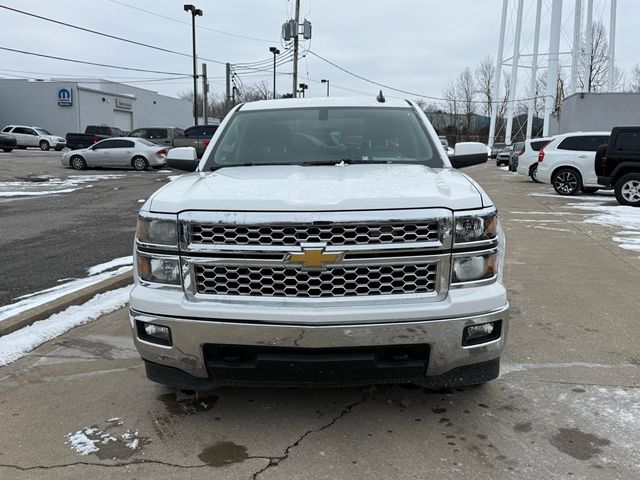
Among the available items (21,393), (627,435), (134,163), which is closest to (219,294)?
(21,393)

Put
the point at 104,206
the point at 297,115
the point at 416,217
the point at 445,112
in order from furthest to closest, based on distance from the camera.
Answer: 1. the point at 445,112
2. the point at 104,206
3. the point at 297,115
4. the point at 416,217

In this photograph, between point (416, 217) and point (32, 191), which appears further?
point (32, 191)

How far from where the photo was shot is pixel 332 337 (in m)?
2.75

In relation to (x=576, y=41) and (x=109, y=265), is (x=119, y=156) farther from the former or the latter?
(x=576, y=41)

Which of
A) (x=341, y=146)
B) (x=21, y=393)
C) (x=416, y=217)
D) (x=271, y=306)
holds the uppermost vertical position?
(x=341, y=146)

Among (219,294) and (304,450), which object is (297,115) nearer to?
(219,294)

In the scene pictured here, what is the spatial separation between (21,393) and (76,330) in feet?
3.83

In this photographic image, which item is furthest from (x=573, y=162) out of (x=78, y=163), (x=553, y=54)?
(x=553, y=54)

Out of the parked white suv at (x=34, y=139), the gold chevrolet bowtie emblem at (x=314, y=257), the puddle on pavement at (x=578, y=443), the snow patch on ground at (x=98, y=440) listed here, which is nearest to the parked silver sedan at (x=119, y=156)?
the parked white suv at (x=34, y=139)

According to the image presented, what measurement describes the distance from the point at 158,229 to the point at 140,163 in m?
22.4

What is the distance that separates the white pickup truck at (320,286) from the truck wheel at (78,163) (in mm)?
23147

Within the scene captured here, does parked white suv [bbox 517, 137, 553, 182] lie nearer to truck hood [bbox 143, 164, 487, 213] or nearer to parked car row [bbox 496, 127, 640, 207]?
parked car row [bbox 496, 127, 640, 207]

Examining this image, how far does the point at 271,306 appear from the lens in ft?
9.29

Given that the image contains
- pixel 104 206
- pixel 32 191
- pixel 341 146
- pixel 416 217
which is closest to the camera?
pixel 416 217
